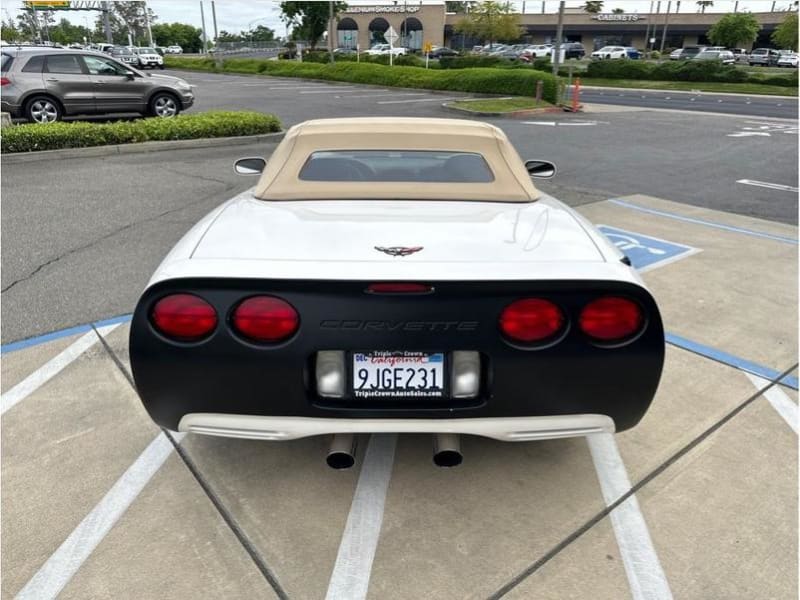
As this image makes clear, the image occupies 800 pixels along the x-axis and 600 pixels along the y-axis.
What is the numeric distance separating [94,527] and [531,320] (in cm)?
186

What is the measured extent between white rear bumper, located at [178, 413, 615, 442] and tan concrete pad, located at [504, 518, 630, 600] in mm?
442

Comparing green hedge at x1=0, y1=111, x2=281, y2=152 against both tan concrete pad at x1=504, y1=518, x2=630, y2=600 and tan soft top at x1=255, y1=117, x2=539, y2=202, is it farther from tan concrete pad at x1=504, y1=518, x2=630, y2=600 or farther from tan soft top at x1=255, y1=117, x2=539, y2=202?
tan concrete pad at x1=504, y1=518, x2=630, y2=600

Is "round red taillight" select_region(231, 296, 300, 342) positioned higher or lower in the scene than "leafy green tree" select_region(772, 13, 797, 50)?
lower

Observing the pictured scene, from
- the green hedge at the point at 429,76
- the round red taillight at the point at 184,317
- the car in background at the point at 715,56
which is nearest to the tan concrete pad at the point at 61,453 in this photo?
the round red taillight at the point at 184,317

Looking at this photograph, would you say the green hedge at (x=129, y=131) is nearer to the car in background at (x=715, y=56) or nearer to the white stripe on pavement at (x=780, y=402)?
the white stripe on pavement at (x=780, y=402)

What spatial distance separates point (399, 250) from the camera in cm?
217

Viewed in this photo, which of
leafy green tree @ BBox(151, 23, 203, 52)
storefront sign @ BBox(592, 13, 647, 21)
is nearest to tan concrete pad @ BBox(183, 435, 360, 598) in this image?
storefront sign @ BBox(592, 13, 647, 21)

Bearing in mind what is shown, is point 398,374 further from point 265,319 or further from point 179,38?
point 179,38

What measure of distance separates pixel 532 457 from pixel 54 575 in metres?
1.98

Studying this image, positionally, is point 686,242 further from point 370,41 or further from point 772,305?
point 370,41

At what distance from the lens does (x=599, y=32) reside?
77.2m

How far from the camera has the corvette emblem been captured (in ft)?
7.05

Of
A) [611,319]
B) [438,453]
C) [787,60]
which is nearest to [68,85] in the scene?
[438,453]

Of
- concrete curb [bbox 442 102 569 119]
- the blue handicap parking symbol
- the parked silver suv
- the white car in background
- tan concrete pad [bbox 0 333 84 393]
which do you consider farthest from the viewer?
the white car in background
